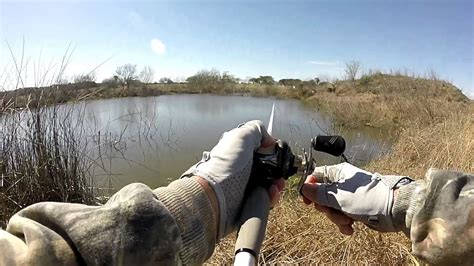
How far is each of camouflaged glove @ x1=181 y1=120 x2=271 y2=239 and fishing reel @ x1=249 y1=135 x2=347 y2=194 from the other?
45 mm

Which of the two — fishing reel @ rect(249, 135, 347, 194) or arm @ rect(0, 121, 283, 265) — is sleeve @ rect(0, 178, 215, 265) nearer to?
arm @ rect(0, 121, 283, 265)

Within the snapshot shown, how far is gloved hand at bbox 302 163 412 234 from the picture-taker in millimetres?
1136

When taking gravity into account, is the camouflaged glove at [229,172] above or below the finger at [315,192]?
above

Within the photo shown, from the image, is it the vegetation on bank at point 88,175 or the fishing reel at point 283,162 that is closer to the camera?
the fishing reel at point 283,162

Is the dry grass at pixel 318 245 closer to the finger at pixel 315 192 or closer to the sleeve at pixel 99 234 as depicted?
the finger at pixel 315 192

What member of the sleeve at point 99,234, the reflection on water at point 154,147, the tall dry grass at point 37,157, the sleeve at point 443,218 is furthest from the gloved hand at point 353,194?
the reflection on water at point 154,147

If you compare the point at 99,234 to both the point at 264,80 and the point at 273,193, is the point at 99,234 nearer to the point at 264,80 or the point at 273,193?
the point at 273,193

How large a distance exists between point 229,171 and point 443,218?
614mm

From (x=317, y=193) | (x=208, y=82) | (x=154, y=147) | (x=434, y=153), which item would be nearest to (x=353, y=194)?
(x=317, y=193)

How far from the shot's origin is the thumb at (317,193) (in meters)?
1.25

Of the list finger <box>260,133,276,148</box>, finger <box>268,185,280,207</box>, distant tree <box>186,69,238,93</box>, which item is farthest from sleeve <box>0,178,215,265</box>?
distant tree <box>186,69,238,93</box>

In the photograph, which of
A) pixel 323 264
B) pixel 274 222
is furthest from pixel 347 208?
pixel 274 222

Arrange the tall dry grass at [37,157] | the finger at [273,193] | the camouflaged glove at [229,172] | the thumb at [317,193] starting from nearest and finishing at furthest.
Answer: the camouflaged glove at [229,172] < the finger at [273,193] < the thumb at [317,193] < the tall dry grass at [37,157]

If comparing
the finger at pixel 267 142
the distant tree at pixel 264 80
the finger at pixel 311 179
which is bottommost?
the finger at pixel 311 179
